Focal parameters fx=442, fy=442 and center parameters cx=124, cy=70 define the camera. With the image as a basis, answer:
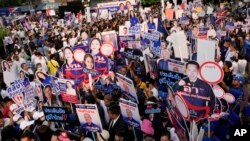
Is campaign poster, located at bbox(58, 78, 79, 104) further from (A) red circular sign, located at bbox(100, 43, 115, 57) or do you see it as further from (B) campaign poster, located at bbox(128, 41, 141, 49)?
(B) campaign poster, located at bbox(128, 41, 141, 49)

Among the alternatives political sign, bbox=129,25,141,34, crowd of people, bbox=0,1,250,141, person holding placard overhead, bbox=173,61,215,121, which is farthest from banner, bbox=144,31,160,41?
person holding placard overhead, bbox=173,61,215,121

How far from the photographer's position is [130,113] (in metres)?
7.24

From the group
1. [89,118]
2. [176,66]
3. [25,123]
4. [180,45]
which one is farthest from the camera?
[180,45]

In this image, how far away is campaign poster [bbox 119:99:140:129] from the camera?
7113 mm

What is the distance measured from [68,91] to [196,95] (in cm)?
315

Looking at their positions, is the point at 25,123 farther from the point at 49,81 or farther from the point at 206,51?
the point at 206,51

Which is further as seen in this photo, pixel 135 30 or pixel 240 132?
pixel 135 30

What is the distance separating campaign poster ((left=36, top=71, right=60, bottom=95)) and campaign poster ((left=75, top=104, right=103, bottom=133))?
1.81 meters

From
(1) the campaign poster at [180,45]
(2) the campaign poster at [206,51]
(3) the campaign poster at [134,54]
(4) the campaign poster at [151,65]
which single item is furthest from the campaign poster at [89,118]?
(3) the campaign poster at [134,54]

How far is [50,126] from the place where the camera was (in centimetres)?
792

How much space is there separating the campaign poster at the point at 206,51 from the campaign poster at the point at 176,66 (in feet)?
4.05

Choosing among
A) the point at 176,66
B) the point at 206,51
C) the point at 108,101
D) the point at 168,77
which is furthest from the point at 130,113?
the point at 176,66

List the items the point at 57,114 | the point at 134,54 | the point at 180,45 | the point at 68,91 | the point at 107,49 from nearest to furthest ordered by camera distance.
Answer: the point at 57,114 → the point at 68,91 → the point at 180,45 → the point at 107,49 → the point at 134,54

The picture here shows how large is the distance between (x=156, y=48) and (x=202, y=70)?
5078 mm
